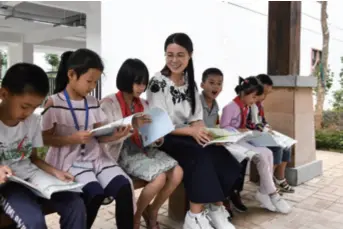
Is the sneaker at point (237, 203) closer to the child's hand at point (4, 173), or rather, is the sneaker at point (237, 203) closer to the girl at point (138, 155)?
the girl at point (138, 155)

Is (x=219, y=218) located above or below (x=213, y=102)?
below

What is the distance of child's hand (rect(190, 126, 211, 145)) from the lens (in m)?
1.97

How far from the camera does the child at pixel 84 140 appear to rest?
1581 millimetres

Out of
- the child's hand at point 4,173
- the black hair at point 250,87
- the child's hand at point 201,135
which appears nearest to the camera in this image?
the child's hand at point 4,173

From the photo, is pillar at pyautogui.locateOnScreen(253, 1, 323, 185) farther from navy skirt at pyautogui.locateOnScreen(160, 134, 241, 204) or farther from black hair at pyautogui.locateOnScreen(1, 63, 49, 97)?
black hair at pyautogui.locateOnScreen(1, 63, 49, 97)

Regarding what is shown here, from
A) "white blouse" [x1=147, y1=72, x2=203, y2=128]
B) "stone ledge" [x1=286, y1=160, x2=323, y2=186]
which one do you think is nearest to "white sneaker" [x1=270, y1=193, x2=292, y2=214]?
"stone ledge" [x1=286, y1=160, x2=323, y2=186]

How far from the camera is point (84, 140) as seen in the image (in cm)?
157

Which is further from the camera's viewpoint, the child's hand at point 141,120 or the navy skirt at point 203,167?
the navy skirt at point 203,167

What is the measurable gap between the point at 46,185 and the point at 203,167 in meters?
0.90

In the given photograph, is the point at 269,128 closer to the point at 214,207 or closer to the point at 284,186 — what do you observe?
the point at 284,186

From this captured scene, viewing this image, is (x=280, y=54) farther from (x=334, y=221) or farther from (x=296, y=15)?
(x=334, y=221)

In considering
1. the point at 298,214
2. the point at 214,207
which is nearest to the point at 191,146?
the point at 214,207

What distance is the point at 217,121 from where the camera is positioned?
274 cm

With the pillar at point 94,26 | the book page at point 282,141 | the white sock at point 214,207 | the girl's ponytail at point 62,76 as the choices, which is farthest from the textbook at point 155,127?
the pillar at point 94,26
